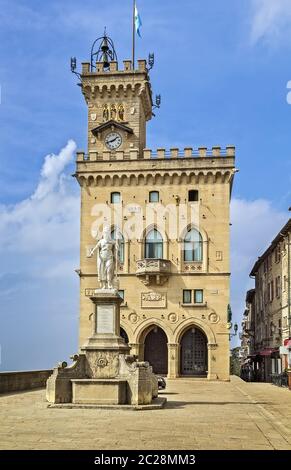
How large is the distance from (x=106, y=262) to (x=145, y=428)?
9.17m

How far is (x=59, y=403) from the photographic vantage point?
69.9 feet

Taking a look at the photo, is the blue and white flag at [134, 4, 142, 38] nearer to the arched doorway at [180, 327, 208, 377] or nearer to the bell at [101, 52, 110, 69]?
the bell at [101, 52, 110, 69]

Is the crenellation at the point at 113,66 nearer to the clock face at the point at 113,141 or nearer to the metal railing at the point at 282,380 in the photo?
the clock face at the point at 113,141

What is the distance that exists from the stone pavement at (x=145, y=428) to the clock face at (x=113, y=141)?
114 ft

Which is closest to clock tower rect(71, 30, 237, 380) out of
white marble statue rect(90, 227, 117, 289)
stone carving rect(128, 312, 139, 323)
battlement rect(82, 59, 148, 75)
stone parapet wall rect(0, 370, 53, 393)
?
stone carving rect(128, 312, 139, 323)

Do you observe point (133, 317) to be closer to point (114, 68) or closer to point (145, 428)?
point (114, 68)

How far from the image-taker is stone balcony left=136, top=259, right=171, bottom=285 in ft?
161

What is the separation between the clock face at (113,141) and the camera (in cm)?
5481

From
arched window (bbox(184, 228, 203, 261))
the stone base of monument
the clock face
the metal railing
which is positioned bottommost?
the metal railing

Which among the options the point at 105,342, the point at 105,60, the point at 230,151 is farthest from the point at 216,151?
the point at 105,342

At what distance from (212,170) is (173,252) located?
713 cm

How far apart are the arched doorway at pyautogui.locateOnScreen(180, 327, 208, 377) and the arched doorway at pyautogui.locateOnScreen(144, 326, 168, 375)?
69.4 inches

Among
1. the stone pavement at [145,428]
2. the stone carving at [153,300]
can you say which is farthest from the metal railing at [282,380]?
the stone pavement at [145,428]
